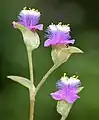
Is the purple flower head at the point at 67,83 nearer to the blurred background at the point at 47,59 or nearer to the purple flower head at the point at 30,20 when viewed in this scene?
the purple flower head at the point at 30,20

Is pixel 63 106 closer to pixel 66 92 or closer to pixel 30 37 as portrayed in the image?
pixel 66 92

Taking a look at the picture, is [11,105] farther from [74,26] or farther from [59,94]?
[59,94]

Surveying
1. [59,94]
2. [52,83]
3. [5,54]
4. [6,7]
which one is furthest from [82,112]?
[59,94]

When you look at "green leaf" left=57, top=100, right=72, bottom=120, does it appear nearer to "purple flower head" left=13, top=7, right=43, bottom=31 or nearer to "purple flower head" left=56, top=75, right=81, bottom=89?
"purple flower head" left=56, top=75, right=81, bottom=89

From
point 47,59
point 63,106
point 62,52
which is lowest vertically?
point 47,59

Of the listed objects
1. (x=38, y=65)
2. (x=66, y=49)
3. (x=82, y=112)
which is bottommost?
(x=82, y=112)

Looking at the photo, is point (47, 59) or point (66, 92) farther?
point (47, 59)

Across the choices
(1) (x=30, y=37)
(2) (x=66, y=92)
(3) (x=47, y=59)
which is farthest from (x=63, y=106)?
(3) (x=47, y=59)

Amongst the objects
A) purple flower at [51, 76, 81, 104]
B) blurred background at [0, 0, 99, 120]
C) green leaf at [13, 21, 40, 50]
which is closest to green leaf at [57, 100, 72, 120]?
purple flower at [51, 76, 81, 104]

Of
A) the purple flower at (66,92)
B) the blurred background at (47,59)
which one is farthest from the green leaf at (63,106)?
the blurred background at (47,59)
